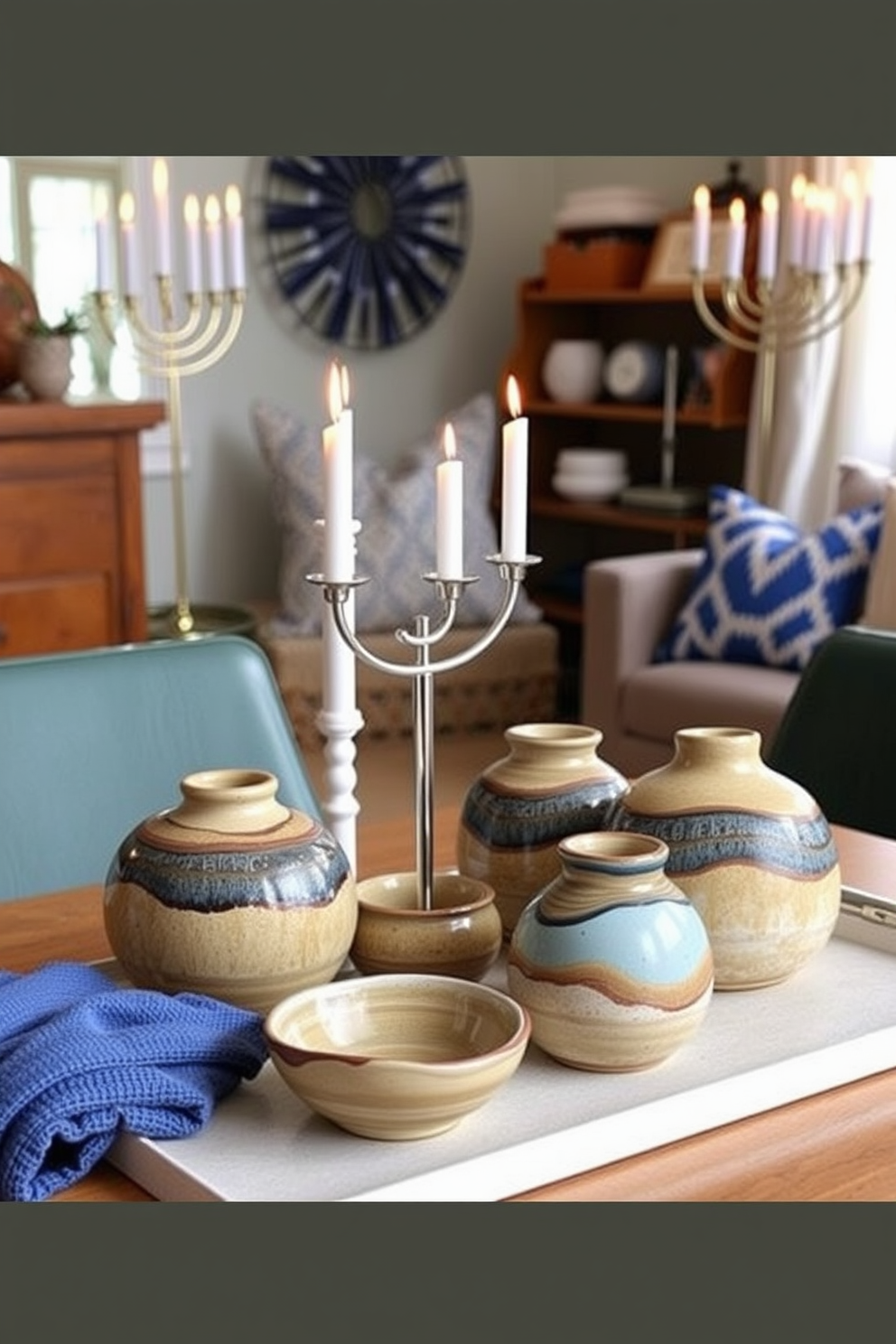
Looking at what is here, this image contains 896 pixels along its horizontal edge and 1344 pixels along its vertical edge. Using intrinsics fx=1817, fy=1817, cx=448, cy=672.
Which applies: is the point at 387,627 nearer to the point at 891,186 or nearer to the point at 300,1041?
the point at 891,186

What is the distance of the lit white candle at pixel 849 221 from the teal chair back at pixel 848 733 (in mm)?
2210

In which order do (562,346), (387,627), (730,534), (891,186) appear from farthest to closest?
(562,346), (387,627), (891,186), (730,534)

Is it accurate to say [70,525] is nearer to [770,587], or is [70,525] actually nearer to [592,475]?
[770,587]

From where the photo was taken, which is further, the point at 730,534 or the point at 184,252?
the point at 184,252

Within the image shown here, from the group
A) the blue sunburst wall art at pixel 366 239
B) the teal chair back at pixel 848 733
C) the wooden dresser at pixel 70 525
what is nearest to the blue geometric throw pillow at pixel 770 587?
the wooden dresser at pixel 70 525

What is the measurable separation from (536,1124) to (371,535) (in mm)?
3577

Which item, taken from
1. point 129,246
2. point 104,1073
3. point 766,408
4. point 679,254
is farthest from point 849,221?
point 104,1073

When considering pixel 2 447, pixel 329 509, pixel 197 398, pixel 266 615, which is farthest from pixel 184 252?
pixel 329 509

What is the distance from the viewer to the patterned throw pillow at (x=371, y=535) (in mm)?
4434

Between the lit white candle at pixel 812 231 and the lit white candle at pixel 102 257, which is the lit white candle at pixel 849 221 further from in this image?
the lit white candle at pixel 102 257

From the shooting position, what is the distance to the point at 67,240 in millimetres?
4441

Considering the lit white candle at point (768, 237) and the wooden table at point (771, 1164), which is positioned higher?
the lit white candle at point (768, 237)

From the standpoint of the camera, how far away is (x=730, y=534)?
145 inches

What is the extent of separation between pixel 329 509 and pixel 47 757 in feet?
2.02
